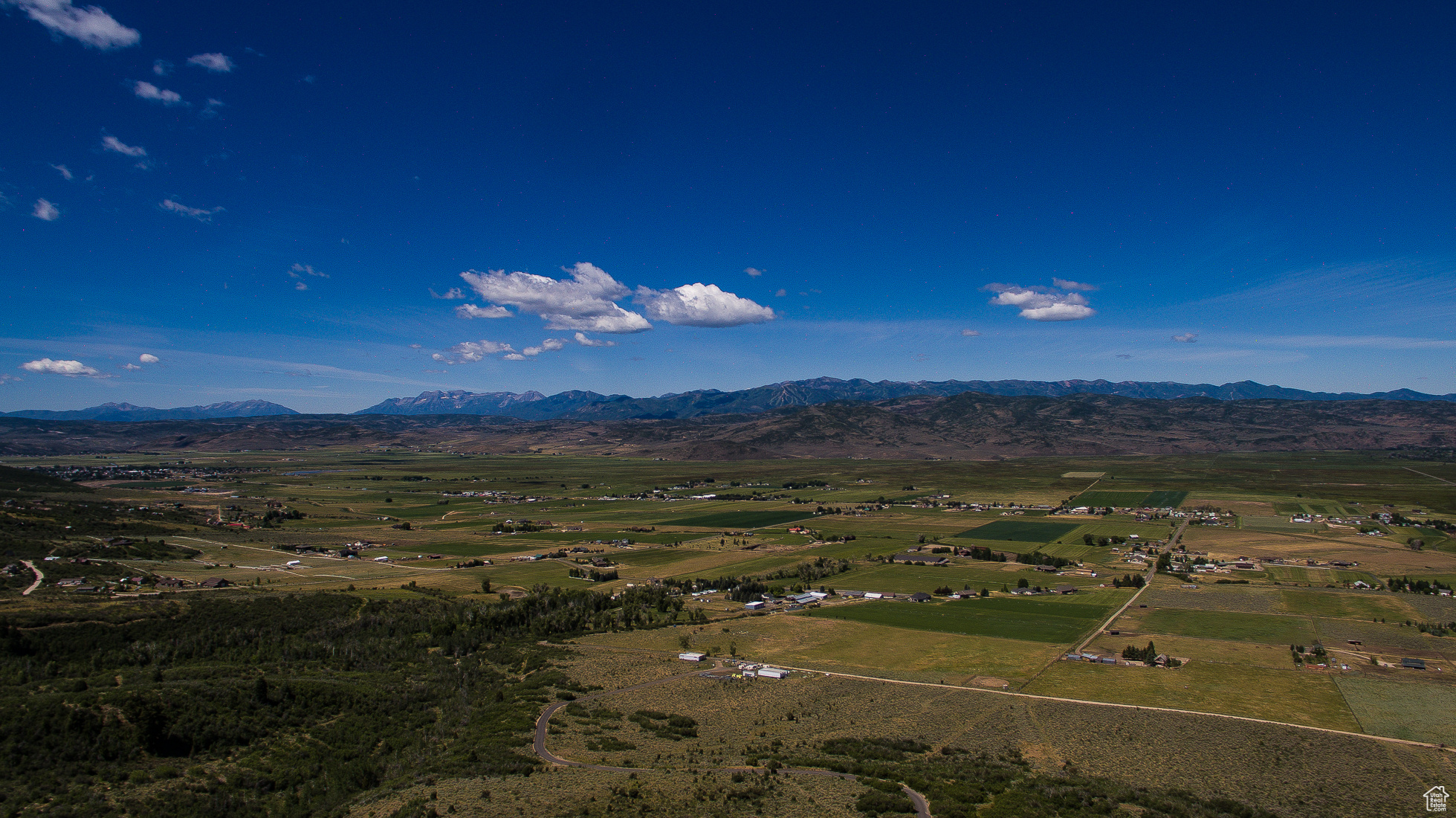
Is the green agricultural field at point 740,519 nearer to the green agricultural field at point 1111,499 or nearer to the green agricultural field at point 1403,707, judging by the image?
the green agricultural field at point 1111,499

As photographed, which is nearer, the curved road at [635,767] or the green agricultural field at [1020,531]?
the curved road at [635,767]

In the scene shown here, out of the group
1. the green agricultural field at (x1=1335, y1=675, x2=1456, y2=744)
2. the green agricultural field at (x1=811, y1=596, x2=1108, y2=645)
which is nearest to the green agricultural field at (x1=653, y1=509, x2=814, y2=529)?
the green agricultural field at (x1=811, y1=596, x2=1108, y2=645)

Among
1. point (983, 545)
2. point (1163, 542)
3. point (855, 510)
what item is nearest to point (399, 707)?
point (983, 545)

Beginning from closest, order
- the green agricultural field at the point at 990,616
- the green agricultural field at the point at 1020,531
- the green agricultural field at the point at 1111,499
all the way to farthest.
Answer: the green agricultural field at the point at 990,616 → the green agricultural field at the point at 1020,531 → the green agricultural field at the point at 1111,499

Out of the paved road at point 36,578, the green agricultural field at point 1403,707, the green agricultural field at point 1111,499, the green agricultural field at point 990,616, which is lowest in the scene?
the green agricultural field at point 1111,499

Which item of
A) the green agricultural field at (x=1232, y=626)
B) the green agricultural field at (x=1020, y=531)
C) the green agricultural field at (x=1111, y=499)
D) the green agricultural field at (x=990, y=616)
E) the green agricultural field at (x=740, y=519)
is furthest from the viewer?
the green agricultural field at (x=1111, y=499)

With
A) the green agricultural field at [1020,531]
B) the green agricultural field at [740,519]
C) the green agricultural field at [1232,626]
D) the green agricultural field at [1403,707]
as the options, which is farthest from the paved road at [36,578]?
the green agricultural field at [1020,531]

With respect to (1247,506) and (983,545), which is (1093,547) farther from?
(1247,506)

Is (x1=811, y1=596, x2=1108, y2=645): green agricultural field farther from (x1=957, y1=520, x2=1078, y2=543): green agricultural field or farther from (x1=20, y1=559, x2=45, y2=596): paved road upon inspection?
(x1=20, y1=559, x2=45, y2=596): paved road
